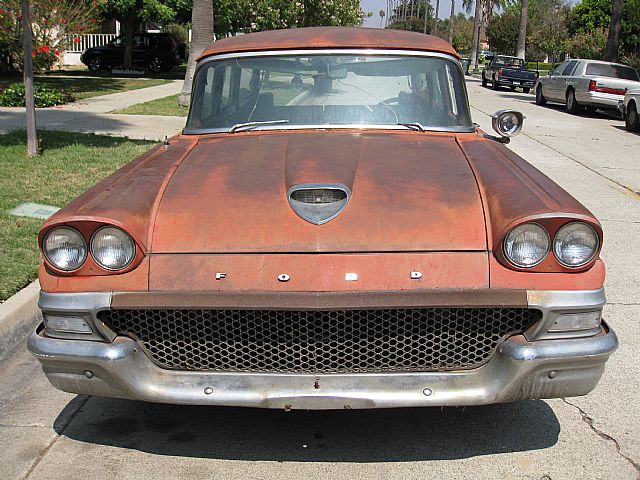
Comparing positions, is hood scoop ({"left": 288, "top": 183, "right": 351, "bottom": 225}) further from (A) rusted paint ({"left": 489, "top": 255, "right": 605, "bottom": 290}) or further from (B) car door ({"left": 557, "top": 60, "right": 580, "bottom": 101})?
(B) car door ({"left": 557, "top": 60, "right": 580, "bottom": 101})

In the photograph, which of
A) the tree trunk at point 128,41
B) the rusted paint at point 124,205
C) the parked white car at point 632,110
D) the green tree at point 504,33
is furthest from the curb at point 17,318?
the green tree at point 504,33

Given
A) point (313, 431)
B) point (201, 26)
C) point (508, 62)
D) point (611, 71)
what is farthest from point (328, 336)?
point (508, 62)

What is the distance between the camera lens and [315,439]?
11.7 ft

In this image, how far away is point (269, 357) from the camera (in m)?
3.11

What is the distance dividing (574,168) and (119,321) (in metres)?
9.94

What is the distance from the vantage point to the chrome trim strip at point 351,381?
3.01 metres

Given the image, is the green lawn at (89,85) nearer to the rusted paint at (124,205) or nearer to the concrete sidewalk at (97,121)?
the concrete sidewalk at (97,121)

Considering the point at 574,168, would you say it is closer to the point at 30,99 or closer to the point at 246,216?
the point at 30,99

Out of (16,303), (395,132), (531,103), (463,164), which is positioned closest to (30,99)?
(16,303)

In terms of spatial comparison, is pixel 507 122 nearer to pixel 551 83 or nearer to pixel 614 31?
pixel 551 83

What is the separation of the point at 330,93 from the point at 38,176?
16.7ft

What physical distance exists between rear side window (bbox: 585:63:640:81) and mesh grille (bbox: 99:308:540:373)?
2035 centimetres

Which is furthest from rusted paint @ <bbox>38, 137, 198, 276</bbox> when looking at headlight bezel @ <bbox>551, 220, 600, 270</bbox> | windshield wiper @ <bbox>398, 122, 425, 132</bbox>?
headlight bezel @ <bbox>551, 220, 600, 270</bbox>

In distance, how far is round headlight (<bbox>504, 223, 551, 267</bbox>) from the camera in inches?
122
